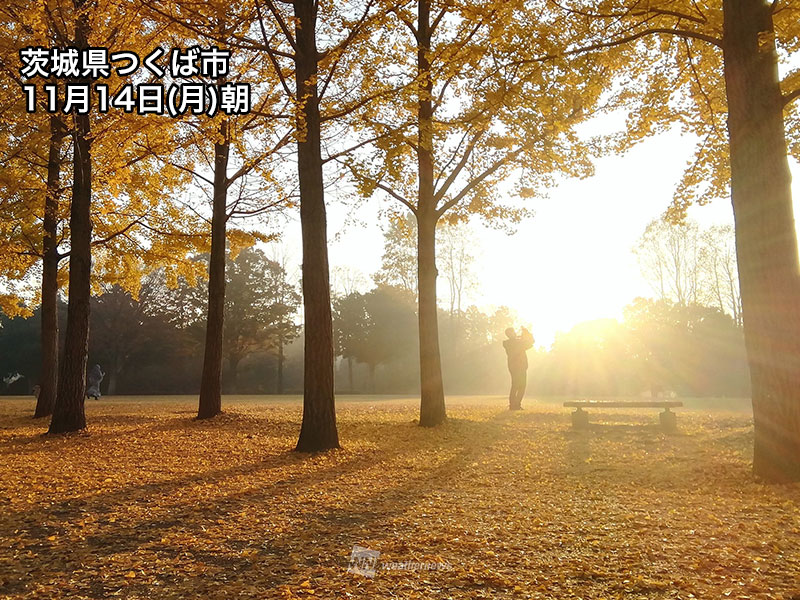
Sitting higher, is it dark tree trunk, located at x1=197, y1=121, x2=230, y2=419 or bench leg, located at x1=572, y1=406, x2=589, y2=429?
dark tree trunk, located at x1=197, y1=121, x2=230, y2=419

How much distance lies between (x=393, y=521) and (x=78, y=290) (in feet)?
26.4

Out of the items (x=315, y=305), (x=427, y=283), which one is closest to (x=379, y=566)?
(x=315, y=305)

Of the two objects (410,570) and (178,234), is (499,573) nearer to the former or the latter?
(410,570)

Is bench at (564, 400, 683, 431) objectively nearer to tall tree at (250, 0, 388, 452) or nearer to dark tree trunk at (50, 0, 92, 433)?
tall tree at (250, 0, 388, 452)

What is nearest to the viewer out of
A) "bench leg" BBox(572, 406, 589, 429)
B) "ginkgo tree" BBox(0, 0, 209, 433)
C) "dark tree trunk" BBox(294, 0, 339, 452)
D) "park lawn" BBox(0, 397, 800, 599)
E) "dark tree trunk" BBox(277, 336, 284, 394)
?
"park lawn" BBox(0, 397, 800, 599)

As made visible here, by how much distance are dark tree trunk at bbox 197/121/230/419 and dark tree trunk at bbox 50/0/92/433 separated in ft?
8.16

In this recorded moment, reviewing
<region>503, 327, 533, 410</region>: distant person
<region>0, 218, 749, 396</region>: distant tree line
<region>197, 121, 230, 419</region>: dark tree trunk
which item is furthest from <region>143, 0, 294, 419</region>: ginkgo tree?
<region>0, 218, 749, 396</region>: distant tree line

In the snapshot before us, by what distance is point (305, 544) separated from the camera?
3.96m

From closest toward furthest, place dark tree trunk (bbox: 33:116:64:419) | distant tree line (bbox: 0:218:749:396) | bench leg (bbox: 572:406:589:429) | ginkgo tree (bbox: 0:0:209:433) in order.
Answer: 1. ginkgo tree (bbox: 0:0:209:433)
2. bench leg (bbox: 572:406:589:429)
3. dark tree trunk (bbox: 33:116:64:419)
4. distant tree line (bbox: 0:218:749:396)

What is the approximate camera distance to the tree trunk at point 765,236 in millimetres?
5824

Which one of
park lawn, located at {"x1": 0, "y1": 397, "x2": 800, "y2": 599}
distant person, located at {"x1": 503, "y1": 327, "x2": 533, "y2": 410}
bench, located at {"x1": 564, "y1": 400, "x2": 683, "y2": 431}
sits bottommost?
park lawn, located at {"x1": 0, "y1": 397, "x2": 800, "y2": 599}

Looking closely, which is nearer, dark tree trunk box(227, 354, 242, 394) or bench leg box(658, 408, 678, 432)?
bench leg box(658, 408, 678, 432)

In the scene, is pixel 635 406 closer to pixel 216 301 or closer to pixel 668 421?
pixel 668 421

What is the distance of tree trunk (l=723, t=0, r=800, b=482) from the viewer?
582 centimetres
